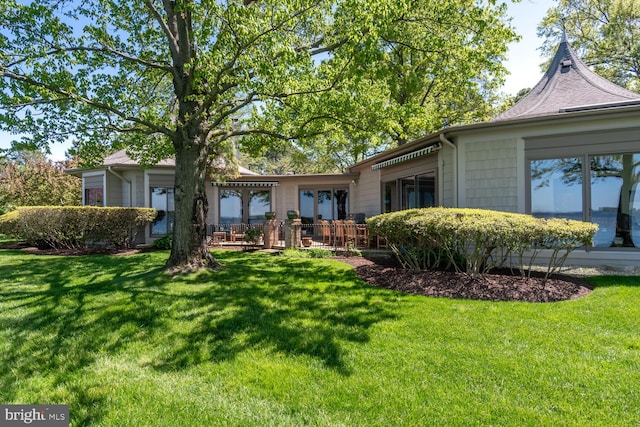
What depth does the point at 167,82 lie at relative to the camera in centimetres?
1073

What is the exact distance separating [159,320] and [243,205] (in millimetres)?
11668

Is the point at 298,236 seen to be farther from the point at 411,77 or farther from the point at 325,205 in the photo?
the point at 411,77

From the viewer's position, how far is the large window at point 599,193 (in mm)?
7316

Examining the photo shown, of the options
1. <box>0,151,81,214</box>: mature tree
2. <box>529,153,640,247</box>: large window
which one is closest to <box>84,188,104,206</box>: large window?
<box>0,151,81,214</box>: mature tree

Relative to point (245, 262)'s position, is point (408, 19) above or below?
above

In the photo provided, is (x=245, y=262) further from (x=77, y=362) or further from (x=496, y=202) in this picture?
(x=496, y=202)

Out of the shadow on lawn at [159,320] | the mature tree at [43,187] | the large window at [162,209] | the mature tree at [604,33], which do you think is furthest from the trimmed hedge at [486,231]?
the mature tree at [43,187]

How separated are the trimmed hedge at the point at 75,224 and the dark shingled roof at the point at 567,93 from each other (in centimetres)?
1189

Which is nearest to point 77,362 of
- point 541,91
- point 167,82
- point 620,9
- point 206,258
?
point 206,258

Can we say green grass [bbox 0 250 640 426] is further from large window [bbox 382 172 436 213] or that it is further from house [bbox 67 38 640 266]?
large window [bbox 382 172 436 213]

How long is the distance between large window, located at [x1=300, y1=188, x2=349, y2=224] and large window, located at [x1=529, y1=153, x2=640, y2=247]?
936 centimetres

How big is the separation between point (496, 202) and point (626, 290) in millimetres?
3160

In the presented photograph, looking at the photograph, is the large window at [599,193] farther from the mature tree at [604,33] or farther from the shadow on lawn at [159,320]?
the mature tree at [604,33]

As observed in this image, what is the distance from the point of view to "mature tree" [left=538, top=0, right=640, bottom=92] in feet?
58.4
